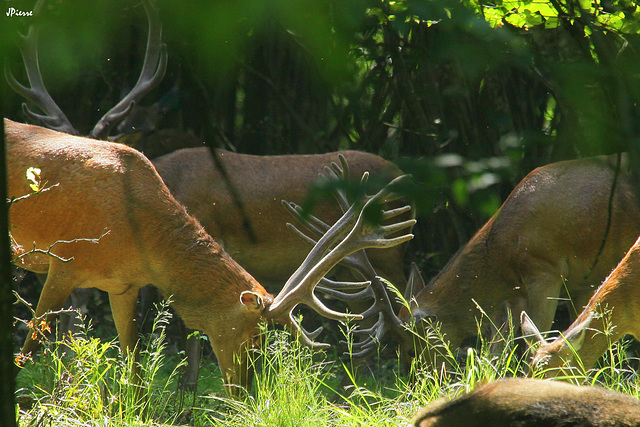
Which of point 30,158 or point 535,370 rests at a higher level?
point 30,158

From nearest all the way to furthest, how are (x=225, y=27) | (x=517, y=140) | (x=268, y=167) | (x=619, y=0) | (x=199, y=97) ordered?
(x=225, y=27)
(x=199, y=97)
(x=517, y=140)
(x=619, y=0)
(x=268, y=167)

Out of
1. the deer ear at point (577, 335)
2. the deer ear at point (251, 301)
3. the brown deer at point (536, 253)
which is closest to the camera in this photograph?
the deer ear at point (577, 335)

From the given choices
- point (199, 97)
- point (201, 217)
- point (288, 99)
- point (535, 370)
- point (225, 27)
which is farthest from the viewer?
point (288, 99)

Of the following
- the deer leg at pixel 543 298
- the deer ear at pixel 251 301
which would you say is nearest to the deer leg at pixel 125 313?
the deer ear at pixel 251 301

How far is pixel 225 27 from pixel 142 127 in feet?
19.8

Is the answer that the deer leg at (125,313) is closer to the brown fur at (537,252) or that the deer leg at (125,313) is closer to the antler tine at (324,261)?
the antler tine at (324,261)

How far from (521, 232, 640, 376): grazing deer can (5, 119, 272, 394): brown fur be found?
175 centimetres

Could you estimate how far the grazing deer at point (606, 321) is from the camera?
405cm

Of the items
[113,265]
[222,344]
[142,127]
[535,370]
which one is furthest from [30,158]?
[535,370]

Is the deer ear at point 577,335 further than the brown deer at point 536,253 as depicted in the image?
No

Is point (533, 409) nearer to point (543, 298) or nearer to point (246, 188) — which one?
point (543, 298)

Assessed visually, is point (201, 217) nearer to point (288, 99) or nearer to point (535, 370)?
point (288, 99)

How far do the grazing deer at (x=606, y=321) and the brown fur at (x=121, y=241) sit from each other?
175 centimetres

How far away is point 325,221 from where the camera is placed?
19.6ft
